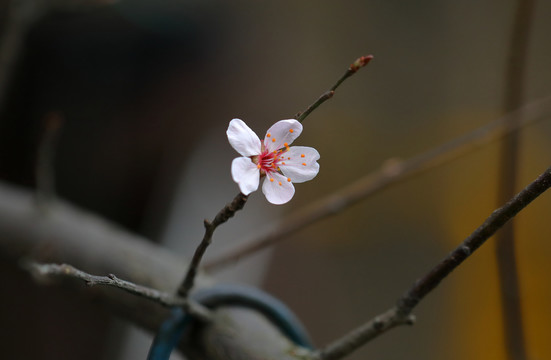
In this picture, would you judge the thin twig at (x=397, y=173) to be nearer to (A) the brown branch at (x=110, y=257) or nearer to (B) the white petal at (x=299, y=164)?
(A) the brown branch at (x=110, y=257)

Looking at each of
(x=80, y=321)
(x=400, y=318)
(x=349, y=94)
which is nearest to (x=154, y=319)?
(x=400, y=318)

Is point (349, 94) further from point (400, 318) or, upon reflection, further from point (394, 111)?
point (400, 318)

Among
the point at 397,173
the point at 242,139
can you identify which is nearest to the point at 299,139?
the point at 397,173

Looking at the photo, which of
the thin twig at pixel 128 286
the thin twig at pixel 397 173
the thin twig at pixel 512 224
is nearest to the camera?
the thin twig at pixel 128 286

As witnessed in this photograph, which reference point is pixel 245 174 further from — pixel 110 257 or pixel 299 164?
pixel 110 257

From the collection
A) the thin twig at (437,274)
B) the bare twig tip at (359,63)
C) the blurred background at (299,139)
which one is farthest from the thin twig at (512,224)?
the blurred background at (299,139)

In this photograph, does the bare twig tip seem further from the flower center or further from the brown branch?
the brown branch
